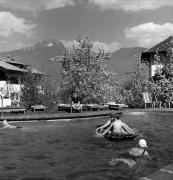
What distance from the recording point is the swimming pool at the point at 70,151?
42.1 ft

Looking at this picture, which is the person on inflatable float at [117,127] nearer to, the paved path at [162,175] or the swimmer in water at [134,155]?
the swimmer in water at [134,155]

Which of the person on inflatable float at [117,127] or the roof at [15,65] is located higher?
the roof at [15,65]

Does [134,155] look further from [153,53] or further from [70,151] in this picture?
[153,53]

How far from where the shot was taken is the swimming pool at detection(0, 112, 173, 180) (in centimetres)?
1284

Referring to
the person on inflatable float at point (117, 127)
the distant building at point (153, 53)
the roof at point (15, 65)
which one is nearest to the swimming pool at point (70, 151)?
the person on inflatable float at point (117, 127)

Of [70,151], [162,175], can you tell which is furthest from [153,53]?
[162,175]

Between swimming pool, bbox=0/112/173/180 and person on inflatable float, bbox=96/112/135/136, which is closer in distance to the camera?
swimming pool, bbox=0/112/173/180

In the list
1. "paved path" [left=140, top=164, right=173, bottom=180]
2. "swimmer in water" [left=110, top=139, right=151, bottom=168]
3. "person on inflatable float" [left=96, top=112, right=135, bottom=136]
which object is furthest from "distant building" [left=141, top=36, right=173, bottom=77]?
"paved path" [left=140, top=164, right=173, bottom=180]

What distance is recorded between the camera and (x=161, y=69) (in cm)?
4341

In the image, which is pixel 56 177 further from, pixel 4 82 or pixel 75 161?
pixel 4 82

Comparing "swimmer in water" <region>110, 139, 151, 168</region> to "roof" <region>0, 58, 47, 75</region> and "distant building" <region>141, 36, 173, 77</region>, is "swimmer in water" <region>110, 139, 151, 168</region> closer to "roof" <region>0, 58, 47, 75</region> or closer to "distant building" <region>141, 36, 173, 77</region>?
Result: "distant building" <region>141, 36, 173, 77</region>

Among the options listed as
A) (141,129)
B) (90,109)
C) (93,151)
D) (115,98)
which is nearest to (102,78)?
(115,98)

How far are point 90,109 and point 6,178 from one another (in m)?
21.8

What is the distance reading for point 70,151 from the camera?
55.9ft
